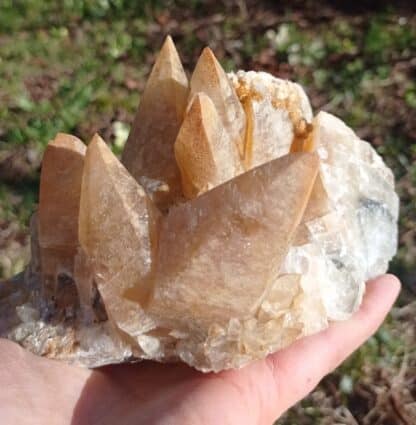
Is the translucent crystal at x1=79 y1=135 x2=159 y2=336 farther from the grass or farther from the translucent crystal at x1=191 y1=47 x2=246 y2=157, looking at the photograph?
the grass

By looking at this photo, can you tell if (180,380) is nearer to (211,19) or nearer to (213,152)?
(213,152)

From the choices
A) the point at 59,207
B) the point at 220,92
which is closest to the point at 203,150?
the point at 220,92

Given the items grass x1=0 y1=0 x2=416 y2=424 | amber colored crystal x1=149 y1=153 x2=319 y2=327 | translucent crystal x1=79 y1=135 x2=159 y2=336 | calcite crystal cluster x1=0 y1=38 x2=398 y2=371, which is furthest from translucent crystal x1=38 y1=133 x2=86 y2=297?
grass x1=0 y1=0 x2=416 y2=424

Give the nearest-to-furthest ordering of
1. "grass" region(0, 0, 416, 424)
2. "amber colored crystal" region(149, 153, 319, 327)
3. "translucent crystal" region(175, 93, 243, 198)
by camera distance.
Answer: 1. "amber colored crystal" region(149, 153, 319, 327)
2. "translucent crystal" region(175, 93, 243, 198)
3. "grass" region(0, 0, 416, 424)

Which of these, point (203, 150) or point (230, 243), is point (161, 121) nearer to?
point (203, 150)

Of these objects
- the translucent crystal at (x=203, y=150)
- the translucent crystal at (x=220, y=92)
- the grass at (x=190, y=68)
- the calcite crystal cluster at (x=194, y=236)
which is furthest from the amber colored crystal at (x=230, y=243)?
the grass at (x=190, y=68)

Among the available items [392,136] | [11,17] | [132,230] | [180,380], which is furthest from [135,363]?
[11,17]
